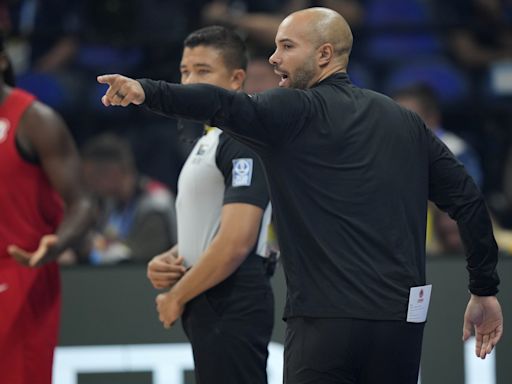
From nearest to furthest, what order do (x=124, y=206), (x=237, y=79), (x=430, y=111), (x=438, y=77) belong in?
(x=237, y=79) → (x=430, y=111) → (x=124, y=206) → (x=438, y=77)

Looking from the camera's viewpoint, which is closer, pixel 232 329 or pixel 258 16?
pixel 232 329

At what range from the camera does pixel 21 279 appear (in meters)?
5.06

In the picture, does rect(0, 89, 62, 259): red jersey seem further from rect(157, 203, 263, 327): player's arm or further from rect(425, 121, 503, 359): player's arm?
rect(425, 121, 503, 359): player's arm

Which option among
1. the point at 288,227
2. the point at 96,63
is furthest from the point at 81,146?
the point at 288,227

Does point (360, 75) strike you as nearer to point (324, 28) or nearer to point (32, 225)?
point (32, 225)

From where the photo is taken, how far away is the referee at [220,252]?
4.40 m

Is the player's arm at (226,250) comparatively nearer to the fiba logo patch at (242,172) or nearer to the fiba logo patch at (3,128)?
the fiba logo patch at (242,172)

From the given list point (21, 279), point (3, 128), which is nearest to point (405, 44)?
point (3, 128)

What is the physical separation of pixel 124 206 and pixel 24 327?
2749 mm

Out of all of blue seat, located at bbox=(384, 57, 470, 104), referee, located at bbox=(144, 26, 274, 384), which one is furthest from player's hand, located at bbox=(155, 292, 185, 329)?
blue seat, located at bbox=(384, 57, 470, 104)

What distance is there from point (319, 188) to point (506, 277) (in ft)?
8.68

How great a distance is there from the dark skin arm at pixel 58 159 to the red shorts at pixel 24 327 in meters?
0.14

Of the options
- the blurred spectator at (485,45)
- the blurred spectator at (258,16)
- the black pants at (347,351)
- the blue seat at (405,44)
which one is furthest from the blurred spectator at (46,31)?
the black pants at (347,351)

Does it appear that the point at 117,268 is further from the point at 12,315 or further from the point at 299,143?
the point at 299,143
